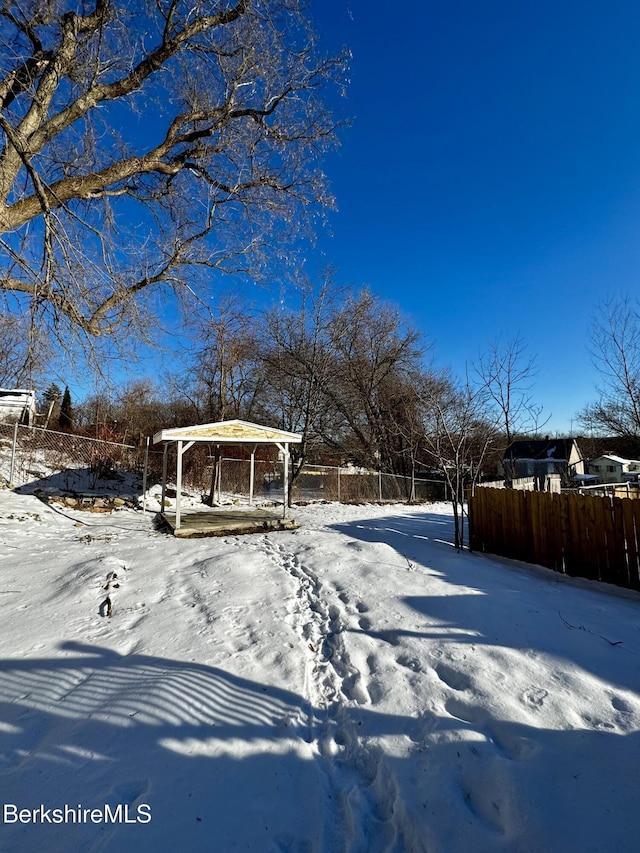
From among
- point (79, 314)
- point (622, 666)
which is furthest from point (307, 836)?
point (79, 314)

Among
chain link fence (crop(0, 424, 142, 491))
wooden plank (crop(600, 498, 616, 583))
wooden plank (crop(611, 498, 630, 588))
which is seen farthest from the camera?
chain link fence (crop(0, 424, 142, 491))

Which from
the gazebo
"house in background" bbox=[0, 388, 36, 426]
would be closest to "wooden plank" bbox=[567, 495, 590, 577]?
the gazebo

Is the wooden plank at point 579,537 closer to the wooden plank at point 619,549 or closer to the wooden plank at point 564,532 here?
the wooden plank at point 564,532

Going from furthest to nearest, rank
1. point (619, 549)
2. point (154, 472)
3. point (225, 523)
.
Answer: point (154, 472)
point (225, 523)
point (619, 549)

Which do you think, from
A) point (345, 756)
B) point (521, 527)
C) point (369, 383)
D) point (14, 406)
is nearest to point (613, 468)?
point (369, 383)

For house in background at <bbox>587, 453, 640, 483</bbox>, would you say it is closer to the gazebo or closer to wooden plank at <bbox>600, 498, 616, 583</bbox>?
wooden plank at <bbox>600, 498, 616, 583</bbox>

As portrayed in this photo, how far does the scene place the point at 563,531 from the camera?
646 cm

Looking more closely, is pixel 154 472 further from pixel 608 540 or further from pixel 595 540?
pixel 608 540

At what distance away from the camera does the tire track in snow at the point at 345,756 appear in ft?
6.37

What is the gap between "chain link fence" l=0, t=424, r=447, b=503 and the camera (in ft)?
44.2

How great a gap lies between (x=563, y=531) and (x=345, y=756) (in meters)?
5.47

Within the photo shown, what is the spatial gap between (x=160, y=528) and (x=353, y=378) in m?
14.9

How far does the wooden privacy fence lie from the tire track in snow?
4.09 metres

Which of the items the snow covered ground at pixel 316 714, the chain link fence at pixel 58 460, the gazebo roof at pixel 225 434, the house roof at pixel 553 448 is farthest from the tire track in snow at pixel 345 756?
the house roof at pixel 553 448
